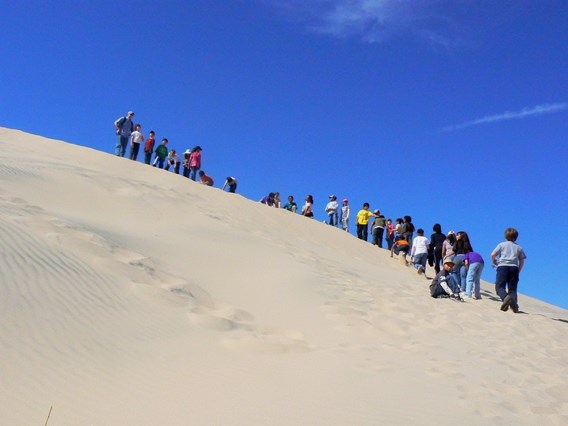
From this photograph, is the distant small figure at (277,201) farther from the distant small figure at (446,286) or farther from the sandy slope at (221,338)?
the distant small figure at (446,286)

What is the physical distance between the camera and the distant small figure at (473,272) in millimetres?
11102

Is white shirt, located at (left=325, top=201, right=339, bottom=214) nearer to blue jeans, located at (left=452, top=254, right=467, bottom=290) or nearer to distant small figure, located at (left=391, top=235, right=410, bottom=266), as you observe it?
distant small figure, located at (left=391, top=235, right=410, bottom=266)

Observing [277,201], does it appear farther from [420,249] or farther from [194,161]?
[420,249]

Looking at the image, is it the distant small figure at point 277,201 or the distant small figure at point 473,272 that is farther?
the distant small figure at point 277,201

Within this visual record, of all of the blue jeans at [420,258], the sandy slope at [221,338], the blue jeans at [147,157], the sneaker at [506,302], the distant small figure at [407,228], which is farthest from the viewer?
the blue jeans at [147,157]

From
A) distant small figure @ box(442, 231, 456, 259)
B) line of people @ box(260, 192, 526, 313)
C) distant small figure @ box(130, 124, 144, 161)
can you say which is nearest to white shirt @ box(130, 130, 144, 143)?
distant small figure @ box(130, 124, 144, 161)

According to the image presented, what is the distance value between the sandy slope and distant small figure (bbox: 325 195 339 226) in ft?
32.2

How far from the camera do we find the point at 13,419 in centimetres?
318

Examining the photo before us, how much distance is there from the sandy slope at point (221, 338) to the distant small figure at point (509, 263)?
15.5 inches

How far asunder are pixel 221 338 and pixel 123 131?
1322 cm

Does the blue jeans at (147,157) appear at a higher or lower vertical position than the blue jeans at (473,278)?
higher

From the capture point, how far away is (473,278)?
11219 millimetres

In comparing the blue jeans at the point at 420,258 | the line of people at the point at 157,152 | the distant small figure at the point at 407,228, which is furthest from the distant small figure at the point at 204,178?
the blue jeans at the point at 420,258

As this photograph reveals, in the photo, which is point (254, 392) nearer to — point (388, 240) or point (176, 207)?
point (176, 207)
